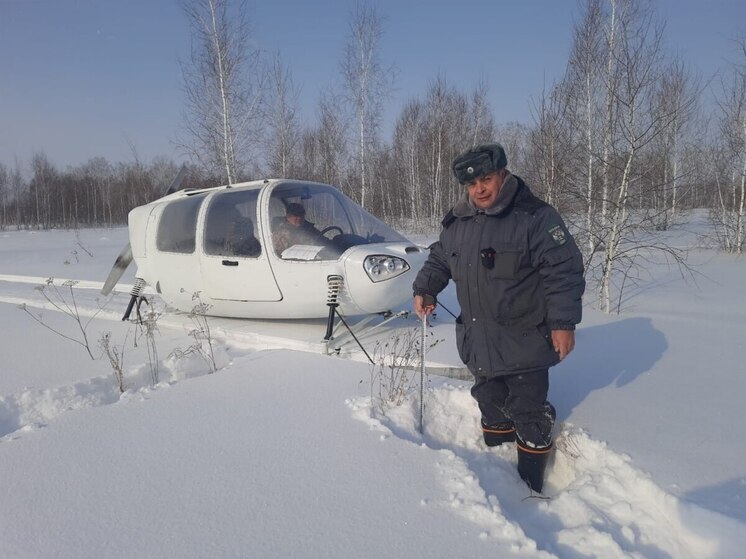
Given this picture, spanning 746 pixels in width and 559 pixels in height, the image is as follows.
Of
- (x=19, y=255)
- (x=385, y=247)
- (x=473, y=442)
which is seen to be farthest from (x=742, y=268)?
(x=19, y=255)

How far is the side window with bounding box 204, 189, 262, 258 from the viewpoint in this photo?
15.0 ft

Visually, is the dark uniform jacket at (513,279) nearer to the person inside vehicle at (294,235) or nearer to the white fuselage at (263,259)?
the white fuselage at (263,259)

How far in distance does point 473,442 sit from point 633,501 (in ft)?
2.92

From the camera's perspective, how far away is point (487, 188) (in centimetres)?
224

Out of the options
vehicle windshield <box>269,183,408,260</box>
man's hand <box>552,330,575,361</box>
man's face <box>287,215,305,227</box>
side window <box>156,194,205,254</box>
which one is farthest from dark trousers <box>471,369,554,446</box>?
side window <box>156,194,205,254</box>

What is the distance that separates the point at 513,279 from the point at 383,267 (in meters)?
Result: 1.98

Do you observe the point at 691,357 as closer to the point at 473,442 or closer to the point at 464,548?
the point at 473,442

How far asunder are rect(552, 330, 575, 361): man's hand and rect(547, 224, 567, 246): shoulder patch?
1.40 feet

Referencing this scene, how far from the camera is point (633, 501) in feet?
6.25

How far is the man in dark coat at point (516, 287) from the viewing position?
2.10m

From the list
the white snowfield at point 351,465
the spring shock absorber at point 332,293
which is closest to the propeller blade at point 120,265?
the white snowfield at point 351,465

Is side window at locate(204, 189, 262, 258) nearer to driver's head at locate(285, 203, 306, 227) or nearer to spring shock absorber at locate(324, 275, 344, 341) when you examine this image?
driver's head at locate(285, 203, 306, 227)

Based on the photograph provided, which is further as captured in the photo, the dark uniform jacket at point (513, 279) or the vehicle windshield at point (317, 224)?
the vehicle windshield at point (317, 224)

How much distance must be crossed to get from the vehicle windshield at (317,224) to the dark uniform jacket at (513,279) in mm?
A: 2074
